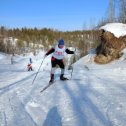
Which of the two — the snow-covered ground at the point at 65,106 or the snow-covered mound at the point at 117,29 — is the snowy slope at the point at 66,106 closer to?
the snow-covered ground at the point at 65,106

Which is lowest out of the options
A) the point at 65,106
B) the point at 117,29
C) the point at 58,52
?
the point at 65,106

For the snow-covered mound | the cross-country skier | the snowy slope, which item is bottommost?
the snowy slope

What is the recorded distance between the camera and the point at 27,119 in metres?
7.39

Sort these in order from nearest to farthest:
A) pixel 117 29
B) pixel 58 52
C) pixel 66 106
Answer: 1. pixel 66 106
2. pixel 58 52
3. pixel 117 29

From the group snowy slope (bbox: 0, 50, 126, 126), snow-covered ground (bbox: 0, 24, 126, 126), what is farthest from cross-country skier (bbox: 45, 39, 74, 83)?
snowy slope (bbox: 0, 50, 126, 126)

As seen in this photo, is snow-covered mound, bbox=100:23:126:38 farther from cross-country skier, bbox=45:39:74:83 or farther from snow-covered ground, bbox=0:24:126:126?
snow-covered ground, bbox=0:24:126:126

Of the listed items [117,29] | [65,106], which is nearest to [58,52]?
[65,106]

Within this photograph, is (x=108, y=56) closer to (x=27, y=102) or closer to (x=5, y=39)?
(x=27, y=102)

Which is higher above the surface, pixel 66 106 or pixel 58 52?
pixel 58 52

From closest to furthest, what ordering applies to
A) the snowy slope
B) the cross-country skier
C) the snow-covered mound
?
1. the snowy slope
2. the cross-country skier
3. the snow-covered mound

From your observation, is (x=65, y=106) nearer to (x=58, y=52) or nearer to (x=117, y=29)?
(x=58, y=52)

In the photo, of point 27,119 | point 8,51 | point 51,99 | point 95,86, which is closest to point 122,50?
point 95,86

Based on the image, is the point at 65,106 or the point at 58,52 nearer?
the point at 65,106

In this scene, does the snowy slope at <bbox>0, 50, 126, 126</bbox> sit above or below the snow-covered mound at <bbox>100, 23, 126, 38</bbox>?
below
